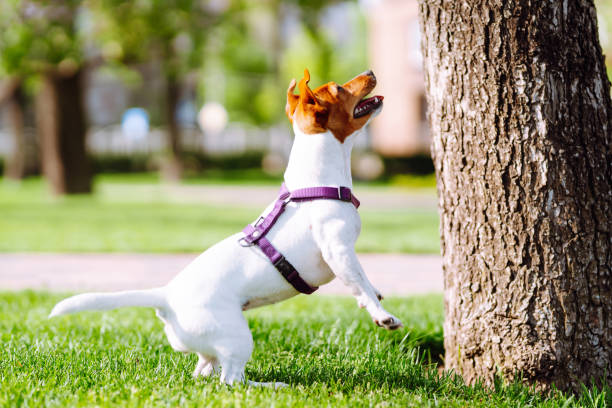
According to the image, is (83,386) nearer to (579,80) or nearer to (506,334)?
(506,334)

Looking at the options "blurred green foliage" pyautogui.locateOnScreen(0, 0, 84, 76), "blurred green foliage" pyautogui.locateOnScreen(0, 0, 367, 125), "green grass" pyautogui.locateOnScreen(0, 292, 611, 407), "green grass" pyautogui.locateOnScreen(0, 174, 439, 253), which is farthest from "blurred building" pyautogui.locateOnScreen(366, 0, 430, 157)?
"green grass" pyautogui.locateOnScreen(0, 292, 611, 407)

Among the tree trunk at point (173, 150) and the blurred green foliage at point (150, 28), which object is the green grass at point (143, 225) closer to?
the blurred green foliage at point (150, 28)

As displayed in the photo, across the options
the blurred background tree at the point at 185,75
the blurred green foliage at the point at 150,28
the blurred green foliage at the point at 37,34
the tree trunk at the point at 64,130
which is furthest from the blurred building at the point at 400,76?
the blurred green foliage at the point at 37,34

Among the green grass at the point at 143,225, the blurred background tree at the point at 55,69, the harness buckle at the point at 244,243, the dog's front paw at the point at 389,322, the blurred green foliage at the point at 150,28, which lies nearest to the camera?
the dog's front paw at the point at 389,322

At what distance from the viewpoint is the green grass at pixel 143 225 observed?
921cm

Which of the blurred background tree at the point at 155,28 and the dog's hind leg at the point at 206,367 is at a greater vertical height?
the blurred background tree at the point at 155,28

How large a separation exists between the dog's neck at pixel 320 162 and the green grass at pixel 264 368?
0.87m

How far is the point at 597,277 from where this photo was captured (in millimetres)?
3256

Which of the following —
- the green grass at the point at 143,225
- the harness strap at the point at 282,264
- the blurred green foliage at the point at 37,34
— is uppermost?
the blurred green foliage at the point at 37,34

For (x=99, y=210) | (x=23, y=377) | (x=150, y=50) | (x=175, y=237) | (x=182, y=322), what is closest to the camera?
(x=182, y=322)

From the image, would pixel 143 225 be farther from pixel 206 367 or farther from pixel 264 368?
pixel 206 367

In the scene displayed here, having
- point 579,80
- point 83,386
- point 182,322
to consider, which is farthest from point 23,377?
point 579,80

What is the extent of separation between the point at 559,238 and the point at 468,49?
92cm

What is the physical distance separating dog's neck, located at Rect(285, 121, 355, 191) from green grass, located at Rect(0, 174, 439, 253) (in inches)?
236
